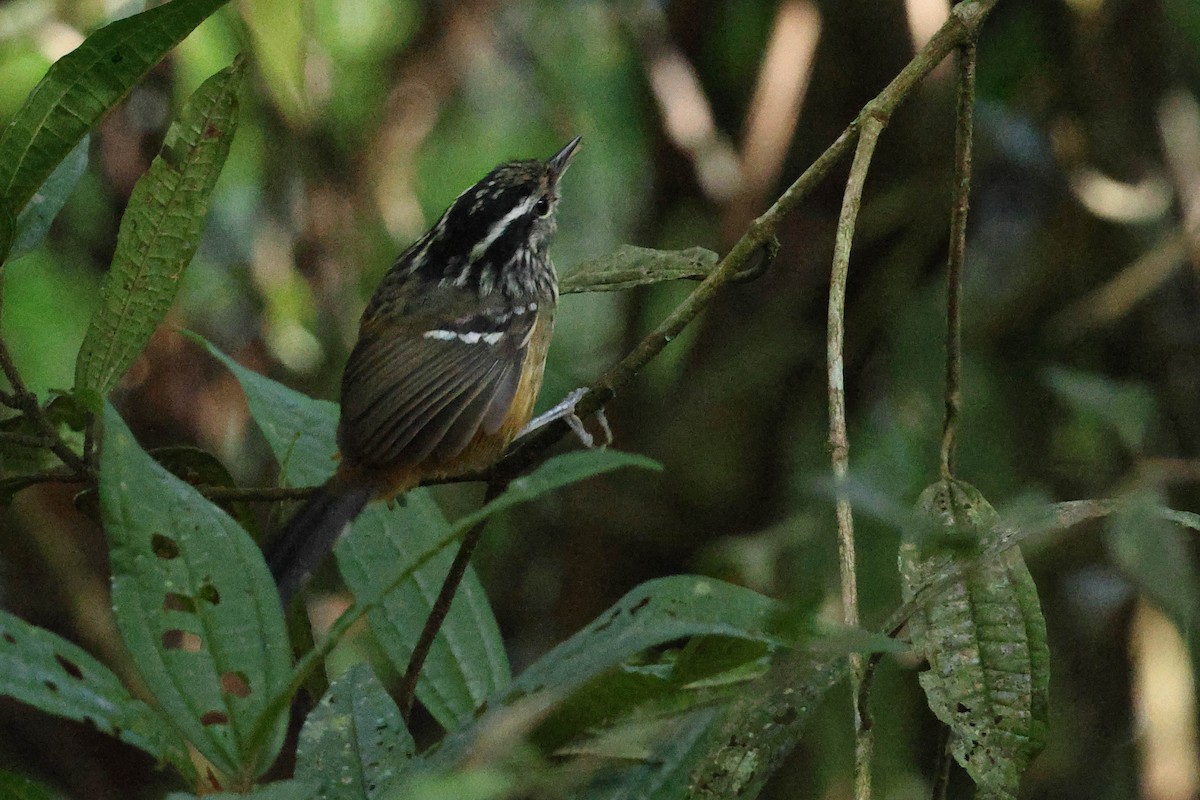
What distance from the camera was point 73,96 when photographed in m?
1.65

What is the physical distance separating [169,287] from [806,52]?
284cm

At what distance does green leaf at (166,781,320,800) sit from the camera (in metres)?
1.09

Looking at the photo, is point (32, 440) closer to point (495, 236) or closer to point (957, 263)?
point (957, 263)

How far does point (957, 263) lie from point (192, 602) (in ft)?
3.47

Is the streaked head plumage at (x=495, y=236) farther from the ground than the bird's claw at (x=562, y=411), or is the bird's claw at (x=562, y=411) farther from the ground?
the streaked head plumage at (x=495, y=236)

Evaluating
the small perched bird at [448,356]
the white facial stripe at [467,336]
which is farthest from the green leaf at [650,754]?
the white facial stripe at [467,336]

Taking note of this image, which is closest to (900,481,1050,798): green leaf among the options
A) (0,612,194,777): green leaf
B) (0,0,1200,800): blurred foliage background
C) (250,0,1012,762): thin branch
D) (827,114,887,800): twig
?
(827,114,887,800): twig

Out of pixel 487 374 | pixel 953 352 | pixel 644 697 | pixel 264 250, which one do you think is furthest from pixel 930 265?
pixel 644 697

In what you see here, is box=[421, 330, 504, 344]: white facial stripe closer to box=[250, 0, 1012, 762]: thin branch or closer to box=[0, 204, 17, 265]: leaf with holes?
box=[250, 0, 1012, 762]: thin branch

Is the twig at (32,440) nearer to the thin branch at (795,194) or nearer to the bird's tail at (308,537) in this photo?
the bird's tail at (308,537)

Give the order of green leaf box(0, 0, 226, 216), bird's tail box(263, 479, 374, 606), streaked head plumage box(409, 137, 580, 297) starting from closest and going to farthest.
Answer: green leaf box(0, 0, 226, 216) < bird's tail box(263, 479, 374, 606) < streaked head plumage box(409, 137, 580, 297)

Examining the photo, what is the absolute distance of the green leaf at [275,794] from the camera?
1.09m

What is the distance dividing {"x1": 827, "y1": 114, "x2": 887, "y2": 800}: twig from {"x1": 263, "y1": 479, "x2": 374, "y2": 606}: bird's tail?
0.87m

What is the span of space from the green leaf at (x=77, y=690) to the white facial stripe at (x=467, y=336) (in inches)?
76.3
